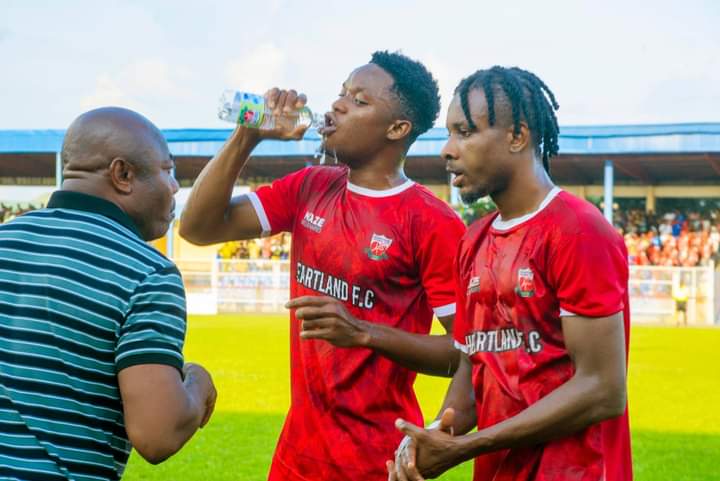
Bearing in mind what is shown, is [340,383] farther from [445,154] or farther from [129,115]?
[129,115]

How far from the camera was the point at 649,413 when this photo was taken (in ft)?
39.5

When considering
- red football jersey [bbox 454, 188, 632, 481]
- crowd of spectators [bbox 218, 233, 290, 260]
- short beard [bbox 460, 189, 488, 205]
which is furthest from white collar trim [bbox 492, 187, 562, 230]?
crowd of spectators [bbox 218, 233, 290, 260]

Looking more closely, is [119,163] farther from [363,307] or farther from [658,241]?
[658,241]

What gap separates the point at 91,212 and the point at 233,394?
10640mm

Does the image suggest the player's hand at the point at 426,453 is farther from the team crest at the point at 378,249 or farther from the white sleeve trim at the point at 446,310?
the team crest at the point at 378,249

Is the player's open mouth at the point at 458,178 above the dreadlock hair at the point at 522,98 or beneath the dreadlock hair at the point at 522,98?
beneath

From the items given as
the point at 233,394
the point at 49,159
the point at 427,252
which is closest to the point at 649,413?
the point at 233,394

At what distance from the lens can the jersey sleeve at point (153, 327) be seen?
2.48 metres

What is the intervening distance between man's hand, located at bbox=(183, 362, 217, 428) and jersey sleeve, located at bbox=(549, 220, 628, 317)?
1.15m

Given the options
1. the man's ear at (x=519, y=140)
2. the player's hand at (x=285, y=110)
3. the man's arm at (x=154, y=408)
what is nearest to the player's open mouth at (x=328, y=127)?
the player's hand at (x=285, y=110)

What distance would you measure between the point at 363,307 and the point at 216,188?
872 mm

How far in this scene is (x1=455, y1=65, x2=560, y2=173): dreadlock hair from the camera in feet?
11.1

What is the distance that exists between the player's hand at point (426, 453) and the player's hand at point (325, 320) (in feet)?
2.26

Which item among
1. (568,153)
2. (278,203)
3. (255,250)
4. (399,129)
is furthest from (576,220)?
(255,250)
